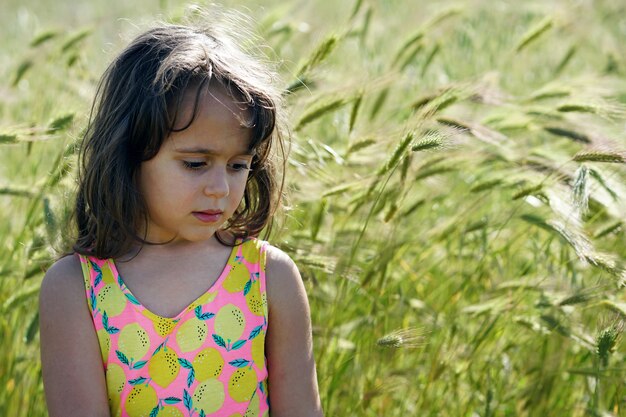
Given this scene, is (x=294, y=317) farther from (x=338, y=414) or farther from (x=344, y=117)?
(x=344, y=117)

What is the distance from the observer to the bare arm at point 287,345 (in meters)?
2.07

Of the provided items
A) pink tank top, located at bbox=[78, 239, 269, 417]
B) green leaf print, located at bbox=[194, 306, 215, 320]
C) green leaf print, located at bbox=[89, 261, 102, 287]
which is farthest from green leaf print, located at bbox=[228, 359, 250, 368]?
green leaf print, located at bbox=[89, 261, 102, 287]

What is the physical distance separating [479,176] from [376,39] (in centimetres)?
287

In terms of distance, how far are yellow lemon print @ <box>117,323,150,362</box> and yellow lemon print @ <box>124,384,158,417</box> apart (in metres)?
0.06

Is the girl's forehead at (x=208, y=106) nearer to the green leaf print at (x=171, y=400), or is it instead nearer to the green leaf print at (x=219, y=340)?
the green leaf print at (x=219, y=340)

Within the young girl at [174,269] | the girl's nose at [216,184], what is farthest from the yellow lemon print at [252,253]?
the girl's nose at [216,184]

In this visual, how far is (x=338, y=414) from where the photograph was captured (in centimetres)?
256

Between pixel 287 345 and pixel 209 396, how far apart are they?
0.64ft

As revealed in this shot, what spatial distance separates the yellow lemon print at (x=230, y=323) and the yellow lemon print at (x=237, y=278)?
0.12ft

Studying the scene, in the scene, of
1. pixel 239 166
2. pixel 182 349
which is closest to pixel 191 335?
pixel 182 349

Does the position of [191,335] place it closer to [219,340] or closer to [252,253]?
[219,340]

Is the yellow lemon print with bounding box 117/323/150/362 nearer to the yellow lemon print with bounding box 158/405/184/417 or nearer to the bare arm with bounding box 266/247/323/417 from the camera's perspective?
the yellow lemon print with bounding box 158/405/184/417

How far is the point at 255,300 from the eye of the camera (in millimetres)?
2059

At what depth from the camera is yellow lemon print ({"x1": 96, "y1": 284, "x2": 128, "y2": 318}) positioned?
6.44ft
